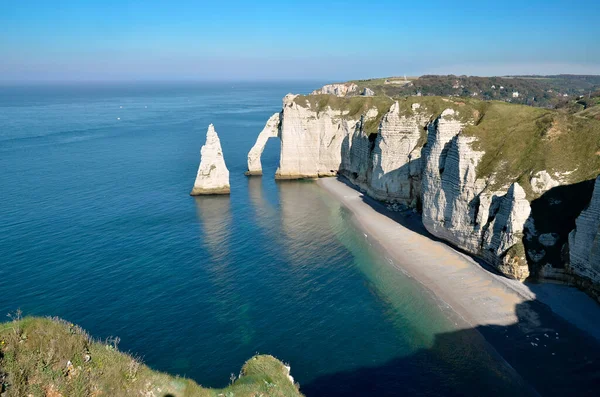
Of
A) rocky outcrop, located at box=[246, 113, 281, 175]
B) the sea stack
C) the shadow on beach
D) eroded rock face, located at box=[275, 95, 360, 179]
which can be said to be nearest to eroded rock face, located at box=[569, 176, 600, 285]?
the shadow on beach

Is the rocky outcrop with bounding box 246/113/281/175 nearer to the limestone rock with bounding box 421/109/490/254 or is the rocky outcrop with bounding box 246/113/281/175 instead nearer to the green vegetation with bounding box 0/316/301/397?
the limestone rock with bounding box 421/109/490/254

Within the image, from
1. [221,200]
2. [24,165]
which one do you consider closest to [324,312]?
[221,200]

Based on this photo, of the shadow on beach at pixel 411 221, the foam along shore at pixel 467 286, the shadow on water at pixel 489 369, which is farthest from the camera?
the shadow on beach at pixel 411 221

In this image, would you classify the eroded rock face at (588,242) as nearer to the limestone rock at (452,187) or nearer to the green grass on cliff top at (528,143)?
the green grass on cliff top at (528,143)

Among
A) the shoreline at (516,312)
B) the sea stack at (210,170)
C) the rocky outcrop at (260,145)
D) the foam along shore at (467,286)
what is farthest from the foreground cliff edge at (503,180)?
the rocky outcrop at (260,145)

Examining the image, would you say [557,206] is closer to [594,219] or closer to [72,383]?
[594,219]

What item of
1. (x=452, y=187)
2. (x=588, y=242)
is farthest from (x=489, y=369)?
(x=452, y=187)
